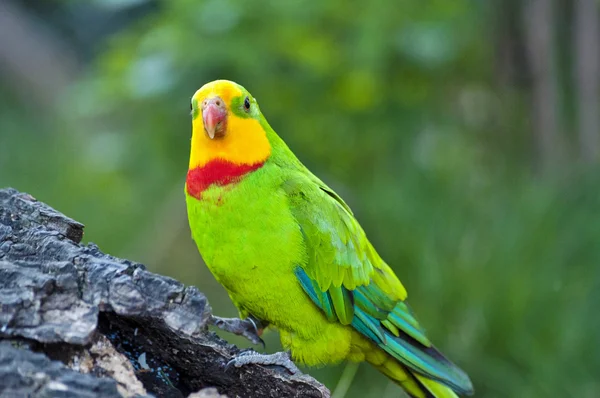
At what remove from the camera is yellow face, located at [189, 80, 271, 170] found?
2.56 metres

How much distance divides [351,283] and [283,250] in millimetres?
352

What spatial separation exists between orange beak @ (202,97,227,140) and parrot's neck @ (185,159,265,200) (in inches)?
4.1

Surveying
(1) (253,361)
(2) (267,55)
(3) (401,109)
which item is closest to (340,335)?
(1) (253,361)

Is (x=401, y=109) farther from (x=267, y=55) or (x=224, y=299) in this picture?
(x=224, y=299)

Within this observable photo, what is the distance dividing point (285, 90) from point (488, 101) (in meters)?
1.74

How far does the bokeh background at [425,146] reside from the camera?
13.6 ft

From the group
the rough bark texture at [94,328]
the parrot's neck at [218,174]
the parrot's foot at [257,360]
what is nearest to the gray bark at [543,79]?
the parrot's neck at [218,174]

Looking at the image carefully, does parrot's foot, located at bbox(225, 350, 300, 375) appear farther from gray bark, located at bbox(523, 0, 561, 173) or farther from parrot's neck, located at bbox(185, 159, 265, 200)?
gray bark, located at bbox(523, 0, 561, 173)

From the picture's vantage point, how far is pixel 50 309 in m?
1.69

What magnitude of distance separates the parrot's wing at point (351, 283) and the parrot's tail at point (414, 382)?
5 centimetres

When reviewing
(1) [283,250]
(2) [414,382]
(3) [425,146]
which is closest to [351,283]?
(1) [283,250]

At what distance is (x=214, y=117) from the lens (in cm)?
251

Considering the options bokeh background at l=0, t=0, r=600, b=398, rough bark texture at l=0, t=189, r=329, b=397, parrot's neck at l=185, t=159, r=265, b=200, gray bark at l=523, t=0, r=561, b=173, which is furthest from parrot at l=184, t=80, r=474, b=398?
gray bark at l=523, t=0, r=561, b=173

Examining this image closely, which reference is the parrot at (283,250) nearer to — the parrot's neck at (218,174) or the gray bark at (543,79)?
the parrot's neck at (218,174)
